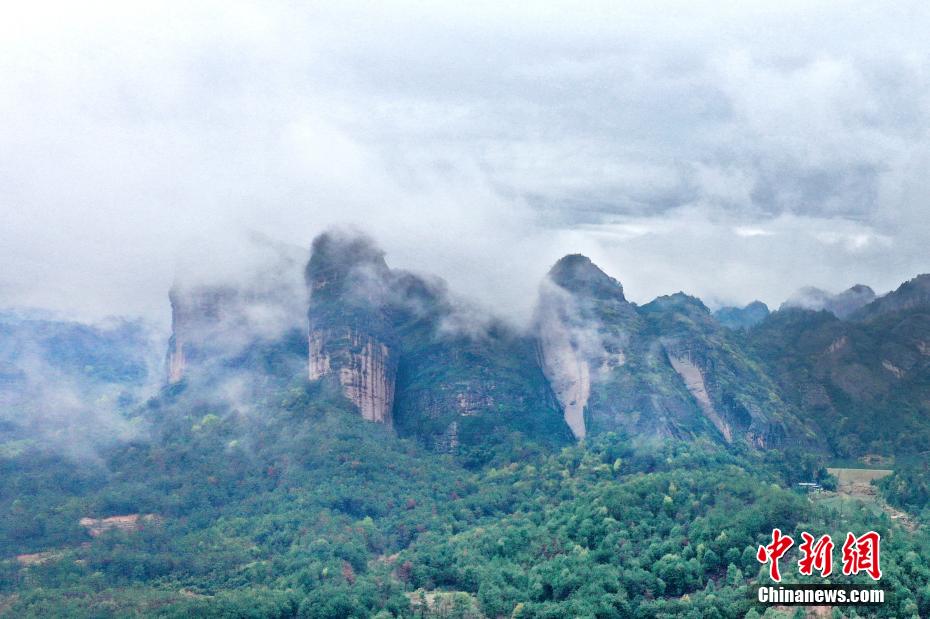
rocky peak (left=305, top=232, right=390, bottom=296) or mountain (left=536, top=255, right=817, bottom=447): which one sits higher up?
rocky peak (left=305, top=232, right=390, bottom=296)

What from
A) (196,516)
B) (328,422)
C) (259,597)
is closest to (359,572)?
(259,597)

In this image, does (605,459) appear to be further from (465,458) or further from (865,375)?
(865,375)

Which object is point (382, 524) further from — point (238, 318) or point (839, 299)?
point (839, 299)

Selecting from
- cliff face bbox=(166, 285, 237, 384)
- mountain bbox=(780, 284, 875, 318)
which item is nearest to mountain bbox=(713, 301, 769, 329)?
mountain bbox=(780, 284, 875, 318)

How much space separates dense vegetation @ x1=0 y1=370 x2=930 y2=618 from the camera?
→ 5262 centimetres

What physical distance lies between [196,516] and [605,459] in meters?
30.6

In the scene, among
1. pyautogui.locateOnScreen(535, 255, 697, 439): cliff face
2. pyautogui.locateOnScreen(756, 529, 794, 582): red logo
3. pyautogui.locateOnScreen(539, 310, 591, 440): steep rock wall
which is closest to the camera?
pyautogui.locateOnScreen(756, 529, 794, 582): red logo

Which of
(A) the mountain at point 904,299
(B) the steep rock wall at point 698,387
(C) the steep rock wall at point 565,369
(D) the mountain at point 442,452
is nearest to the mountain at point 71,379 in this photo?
(D) the mountain at point 442,452

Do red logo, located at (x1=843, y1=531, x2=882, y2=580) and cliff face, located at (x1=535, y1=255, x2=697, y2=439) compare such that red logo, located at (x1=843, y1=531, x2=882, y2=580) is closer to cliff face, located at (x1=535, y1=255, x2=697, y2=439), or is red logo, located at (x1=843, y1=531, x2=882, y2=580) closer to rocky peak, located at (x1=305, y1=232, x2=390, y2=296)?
cliff face, located at (x1=535, y1=255, x2=697, y2=439)

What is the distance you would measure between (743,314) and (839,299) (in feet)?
57.4

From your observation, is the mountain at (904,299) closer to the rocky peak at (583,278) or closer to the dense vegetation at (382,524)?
the rocky peak at (583,278)

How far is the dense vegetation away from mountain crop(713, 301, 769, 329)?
203 ft

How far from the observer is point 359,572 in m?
59.7

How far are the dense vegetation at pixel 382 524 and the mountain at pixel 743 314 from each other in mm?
61953
